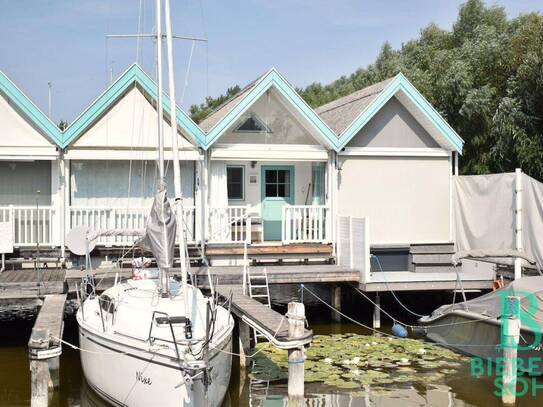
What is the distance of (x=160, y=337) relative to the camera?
30.2 ft

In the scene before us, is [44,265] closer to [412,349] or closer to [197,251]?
[197,251]

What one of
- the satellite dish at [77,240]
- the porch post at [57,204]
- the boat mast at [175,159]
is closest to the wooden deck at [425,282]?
the satellite dish at [77,240]

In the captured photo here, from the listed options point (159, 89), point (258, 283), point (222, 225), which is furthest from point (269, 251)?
point (159, 89)

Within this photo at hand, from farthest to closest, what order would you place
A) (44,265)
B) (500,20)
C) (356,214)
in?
(500,20)
(356,214)
(44,265)

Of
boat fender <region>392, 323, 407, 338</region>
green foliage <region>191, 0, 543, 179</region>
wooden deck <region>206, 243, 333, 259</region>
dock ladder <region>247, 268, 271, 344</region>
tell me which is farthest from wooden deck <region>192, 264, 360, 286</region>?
green foliage <region>191, 0, 543, 179</region>

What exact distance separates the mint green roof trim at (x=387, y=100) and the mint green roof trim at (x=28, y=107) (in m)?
7.02

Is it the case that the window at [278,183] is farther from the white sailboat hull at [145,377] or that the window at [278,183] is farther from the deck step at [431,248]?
the white sailboat hull at [145,377]

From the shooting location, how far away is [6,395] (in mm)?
11078

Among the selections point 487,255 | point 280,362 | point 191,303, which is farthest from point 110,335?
point 487,255

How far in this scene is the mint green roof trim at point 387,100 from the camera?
1705 centimetres

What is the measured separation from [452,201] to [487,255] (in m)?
4.23

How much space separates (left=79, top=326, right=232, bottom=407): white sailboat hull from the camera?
8672 mm

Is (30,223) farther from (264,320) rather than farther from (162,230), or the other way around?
(264,320)

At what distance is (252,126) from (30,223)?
6.08 metres
